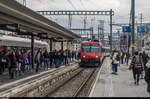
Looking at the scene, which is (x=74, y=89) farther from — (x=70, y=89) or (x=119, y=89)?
(x=119, y=89)

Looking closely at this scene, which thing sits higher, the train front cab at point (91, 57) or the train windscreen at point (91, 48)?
the train windscreen at point (91, 48)

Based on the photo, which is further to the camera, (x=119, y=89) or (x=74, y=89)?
(x=74, y=89)

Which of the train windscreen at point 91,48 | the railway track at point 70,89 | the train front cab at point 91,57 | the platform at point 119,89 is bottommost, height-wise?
the railway track at point 70,89

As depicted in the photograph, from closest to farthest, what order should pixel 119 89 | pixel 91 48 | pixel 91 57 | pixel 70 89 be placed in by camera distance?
1. pixel 119 89
2. pixel 70 89
3. pixel 91 57
4. pixel 91 48

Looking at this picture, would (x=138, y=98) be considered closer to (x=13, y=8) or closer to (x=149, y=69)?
(x=149, y=69)

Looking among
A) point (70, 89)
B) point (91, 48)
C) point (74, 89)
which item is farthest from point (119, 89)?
point (91, 48)

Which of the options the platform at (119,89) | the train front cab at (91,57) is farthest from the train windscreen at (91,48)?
the platform at (119,89)

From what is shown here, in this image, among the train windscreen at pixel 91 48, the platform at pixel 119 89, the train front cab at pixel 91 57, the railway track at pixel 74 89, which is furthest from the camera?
the train windscreen at pixel 91 48

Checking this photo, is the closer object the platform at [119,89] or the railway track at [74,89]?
the platform at [119,89]

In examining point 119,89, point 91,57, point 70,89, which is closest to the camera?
point 119,89

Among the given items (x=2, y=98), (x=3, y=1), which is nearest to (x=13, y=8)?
(x=3, y=1)

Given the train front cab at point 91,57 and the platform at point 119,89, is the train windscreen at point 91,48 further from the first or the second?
the platform at point 119,89

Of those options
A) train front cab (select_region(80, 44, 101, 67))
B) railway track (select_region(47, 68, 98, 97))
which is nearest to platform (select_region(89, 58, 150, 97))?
railway track (select_region(47, 68, 98, 97))

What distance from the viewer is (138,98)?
9336 mm
